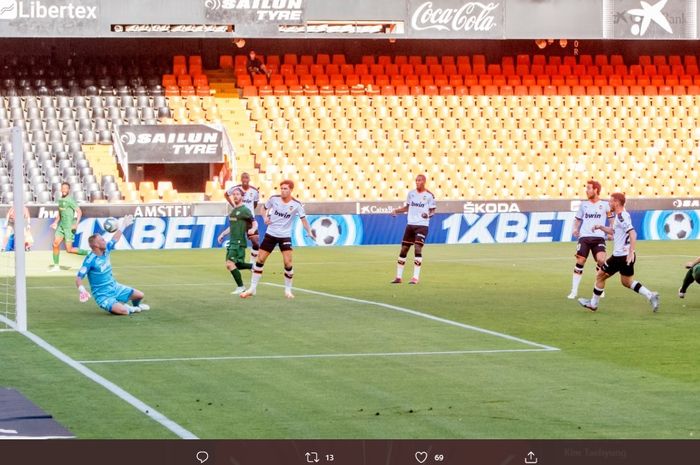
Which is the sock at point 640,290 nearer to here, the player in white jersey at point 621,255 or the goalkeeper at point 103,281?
the player in white jersey at point 621,255

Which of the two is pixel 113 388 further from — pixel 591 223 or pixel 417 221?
pixel 417 221

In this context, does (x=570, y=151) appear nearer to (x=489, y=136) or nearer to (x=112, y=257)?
(x=489, y=136)

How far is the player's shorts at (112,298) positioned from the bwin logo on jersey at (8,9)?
25.9m

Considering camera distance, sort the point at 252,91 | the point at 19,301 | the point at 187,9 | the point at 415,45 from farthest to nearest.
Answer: the point at 415,45, the point at 252,91, the point at 187,9, the point at 19,301

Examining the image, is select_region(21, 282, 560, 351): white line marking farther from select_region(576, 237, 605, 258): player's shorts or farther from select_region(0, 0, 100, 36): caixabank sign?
select_region(0, 0, 100, 36): caixabank sign

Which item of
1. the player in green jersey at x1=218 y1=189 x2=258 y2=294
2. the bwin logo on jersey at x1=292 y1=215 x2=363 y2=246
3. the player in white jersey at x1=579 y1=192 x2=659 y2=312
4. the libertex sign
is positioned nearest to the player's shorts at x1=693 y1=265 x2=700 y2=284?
the player in white jersey at x1=579 y1=192 x2=659 y2=312

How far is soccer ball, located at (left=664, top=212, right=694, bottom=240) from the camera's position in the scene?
4328 centimetres

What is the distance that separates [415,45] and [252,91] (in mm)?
7489

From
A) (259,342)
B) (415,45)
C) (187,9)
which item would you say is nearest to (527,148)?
(415,45)

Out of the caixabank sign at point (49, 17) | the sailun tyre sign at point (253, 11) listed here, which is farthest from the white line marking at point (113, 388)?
the sailun tyre sign at point (253, 11)

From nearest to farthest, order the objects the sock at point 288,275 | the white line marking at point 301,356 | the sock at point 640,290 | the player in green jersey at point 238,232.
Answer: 1. the white line marking at point 301,356
2. the sock at point 640,290
3. the sock at point 288,275
4. the player in green jersey at point 238,232

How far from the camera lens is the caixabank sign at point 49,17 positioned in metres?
43.7

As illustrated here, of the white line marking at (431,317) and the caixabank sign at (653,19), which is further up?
the caixabank sign at (653,19)

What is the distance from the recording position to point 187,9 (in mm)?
45094
